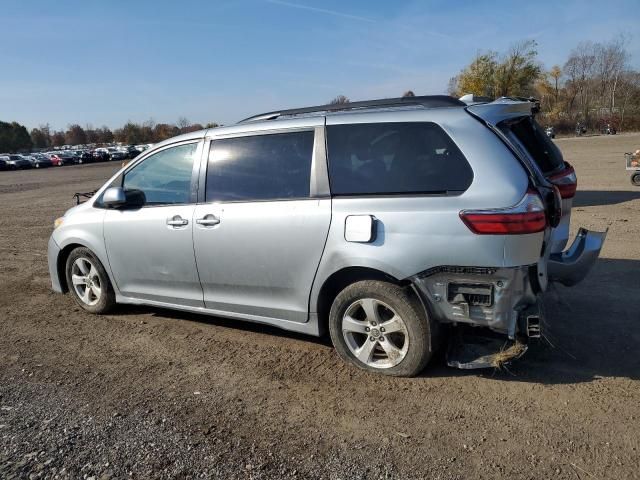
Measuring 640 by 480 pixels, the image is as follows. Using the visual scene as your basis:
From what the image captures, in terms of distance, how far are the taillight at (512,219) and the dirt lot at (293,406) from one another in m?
1.13

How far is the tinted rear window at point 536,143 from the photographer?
3.96 metres

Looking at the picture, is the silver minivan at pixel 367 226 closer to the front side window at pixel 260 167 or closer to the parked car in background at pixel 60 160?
the front side window at pixel 260 167

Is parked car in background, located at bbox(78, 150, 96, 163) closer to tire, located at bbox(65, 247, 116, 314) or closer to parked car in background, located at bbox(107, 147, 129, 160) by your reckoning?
parked car in background, located at bbox(107, 147, 129, 160)

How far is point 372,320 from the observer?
3.77 meters

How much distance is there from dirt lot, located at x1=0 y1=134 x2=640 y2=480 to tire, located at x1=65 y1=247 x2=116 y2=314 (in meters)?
0.26

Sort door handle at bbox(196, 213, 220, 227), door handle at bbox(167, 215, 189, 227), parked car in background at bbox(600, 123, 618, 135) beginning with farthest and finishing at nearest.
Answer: parked car in background at bbox(600, 123, 618, 135) → door handle at bbox(167, 215, 189, 227) → door handle at bbox(196, 213, 220, 227)

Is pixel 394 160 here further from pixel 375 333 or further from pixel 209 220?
pixel 209 220

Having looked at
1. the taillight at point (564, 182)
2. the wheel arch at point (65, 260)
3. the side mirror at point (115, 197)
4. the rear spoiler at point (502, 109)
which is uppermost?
the rear spoiler at point (502, 109)

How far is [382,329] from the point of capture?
3.75m

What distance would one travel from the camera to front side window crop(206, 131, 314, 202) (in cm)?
404

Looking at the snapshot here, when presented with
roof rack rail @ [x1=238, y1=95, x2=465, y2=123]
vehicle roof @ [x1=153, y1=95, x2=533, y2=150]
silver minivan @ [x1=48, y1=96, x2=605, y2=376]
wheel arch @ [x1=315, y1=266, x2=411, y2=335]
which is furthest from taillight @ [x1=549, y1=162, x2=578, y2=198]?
wheel arch @ [x1=315, y1=266, x2=411, y2=335]

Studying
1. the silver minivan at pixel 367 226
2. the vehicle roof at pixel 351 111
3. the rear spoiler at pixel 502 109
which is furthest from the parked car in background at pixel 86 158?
the rear spoiler at pixel 502 109

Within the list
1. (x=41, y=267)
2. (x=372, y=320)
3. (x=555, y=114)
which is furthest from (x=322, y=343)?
(x=555, y=114)

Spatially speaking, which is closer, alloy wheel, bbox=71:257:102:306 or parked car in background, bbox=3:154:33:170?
alloy wheel, bbox=71:257:102:306
